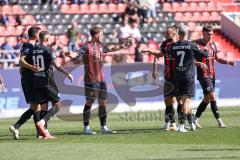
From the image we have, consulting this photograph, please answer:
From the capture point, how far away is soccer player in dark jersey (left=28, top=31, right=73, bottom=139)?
50.7ft

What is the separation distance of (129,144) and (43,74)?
2.57m

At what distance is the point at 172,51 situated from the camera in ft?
54.1

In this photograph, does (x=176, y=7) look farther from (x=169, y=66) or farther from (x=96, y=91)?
(x=96, y=91)

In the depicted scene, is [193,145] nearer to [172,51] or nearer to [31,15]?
[172,51]

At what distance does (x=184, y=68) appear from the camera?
16406 millimetres

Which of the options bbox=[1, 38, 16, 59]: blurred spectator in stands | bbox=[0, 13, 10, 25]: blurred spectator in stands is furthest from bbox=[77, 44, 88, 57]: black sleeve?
bbox=[0, 13, 10, 25]: blurred spectator in stands

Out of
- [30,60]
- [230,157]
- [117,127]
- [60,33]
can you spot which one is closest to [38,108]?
[30,60]

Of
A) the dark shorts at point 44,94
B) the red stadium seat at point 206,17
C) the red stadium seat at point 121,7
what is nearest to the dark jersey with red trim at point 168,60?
the dark shorts at point 44,94

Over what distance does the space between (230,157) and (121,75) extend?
14.5 metres

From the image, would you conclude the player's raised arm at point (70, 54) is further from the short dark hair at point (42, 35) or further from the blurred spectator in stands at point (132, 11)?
the blurred spectator in stands at point (132, 11)

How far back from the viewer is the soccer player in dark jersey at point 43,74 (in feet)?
50.7

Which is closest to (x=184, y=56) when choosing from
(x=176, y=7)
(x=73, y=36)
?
(x=73, y=36)

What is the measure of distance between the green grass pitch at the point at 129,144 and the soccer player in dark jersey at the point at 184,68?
1.97ft

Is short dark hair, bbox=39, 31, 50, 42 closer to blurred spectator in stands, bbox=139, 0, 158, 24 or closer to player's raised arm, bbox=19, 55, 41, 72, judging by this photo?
player's raised arm, bbox=19, 55, 41, 72
